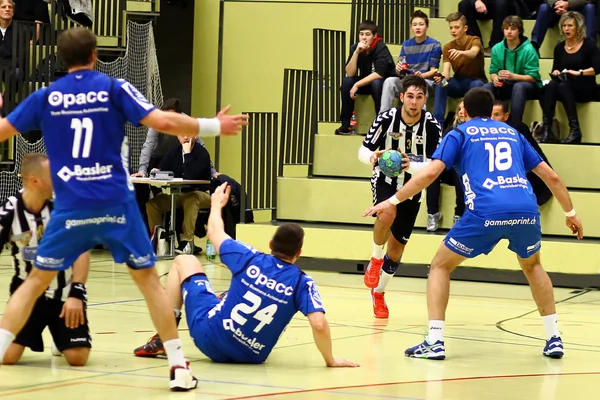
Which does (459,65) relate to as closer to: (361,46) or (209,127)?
(361,46)

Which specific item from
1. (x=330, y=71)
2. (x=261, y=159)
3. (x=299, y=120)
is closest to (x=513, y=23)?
(x=330, y=71)

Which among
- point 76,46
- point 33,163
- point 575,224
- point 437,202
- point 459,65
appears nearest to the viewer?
point 76,46

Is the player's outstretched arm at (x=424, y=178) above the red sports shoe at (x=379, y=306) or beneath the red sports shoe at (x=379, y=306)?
above

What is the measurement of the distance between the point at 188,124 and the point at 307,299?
1249 millimetres

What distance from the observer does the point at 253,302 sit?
5695mm

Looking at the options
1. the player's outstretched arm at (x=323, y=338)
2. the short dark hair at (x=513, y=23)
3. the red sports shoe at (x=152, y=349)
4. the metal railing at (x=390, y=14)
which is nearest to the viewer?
the player's outstretched arm at (x=323, y=338)

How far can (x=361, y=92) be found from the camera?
43.4 ft

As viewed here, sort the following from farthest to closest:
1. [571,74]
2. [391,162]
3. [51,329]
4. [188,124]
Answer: [571,74]
[391,162]
[51,329]
[188,124]

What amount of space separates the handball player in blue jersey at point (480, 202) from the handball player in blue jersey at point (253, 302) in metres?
0.87

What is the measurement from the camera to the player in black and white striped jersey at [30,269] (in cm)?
573

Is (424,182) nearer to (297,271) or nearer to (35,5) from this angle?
(297,271)

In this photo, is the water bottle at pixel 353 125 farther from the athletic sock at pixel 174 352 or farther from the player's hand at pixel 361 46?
the athletic sock at pixel 174 352

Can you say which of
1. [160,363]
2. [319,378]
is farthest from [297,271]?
[160,363]

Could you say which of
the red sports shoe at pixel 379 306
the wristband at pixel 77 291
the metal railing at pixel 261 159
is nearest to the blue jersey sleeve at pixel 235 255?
the wristband at pixel 77 291
